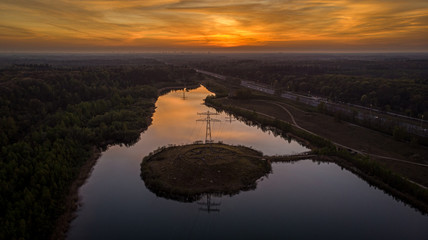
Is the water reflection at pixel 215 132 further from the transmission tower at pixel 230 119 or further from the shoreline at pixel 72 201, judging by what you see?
the shoreline at pixel 72 201

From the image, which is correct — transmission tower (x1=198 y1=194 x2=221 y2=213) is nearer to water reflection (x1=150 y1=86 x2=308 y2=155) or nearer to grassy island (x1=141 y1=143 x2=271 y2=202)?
grassy island (x1=141 y1=143 x2=271 y2=202)

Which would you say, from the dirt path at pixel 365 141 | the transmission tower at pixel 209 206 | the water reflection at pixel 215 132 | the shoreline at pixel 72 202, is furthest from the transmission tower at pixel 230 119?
the transmission tower at pixel 209 206

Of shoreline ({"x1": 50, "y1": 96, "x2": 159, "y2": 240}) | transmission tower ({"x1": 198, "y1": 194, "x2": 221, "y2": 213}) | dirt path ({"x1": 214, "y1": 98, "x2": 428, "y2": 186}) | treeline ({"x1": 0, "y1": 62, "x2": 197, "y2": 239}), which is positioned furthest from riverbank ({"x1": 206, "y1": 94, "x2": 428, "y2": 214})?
shoreline ({"x1": 50, "y1": 96, "x2": 159, "y2": 240})

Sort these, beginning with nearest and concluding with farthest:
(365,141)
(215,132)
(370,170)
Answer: (370,170) → (365,141) → (215,132)

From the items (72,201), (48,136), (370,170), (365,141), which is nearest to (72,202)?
(72,201)

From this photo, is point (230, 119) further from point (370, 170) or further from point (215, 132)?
point (370, 170)

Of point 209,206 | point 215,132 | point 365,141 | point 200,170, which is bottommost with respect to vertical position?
point 209,206
